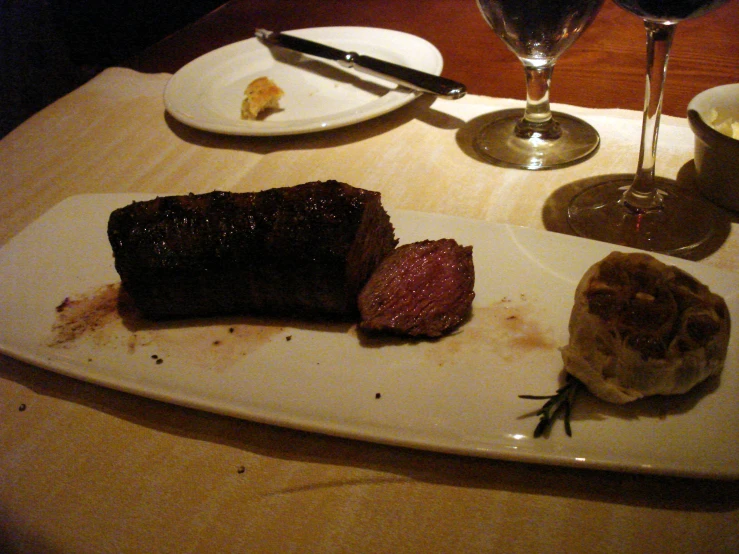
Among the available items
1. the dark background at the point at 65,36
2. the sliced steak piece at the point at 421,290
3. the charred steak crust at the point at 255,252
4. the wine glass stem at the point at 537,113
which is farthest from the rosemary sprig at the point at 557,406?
the dark background at the point at 65,36

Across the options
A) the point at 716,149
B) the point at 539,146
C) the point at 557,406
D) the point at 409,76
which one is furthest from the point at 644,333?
the point at 409,76

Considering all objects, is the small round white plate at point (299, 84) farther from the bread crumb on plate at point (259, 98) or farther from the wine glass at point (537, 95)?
the wine glass at point (537, 95)

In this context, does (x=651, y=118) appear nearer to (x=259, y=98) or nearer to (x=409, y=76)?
(x=409, y=76)

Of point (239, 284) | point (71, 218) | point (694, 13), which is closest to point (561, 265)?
point (694, 13)

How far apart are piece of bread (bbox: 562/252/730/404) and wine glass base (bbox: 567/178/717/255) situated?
44 centimetres

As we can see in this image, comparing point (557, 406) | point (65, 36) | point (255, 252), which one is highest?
point (255, 252)

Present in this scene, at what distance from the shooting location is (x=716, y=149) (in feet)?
5.11

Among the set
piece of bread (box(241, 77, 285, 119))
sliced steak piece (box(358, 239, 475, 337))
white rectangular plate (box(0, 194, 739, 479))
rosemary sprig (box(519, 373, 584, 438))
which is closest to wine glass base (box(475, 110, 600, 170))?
white rectangular plate (box(0, 194, 739, 479))

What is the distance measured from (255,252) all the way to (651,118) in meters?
1.17

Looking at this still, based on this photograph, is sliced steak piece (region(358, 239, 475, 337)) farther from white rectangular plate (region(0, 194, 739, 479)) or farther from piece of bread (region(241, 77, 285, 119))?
piece of bread (region(241, 77, 285, 119))

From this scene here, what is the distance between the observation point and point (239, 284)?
1464 millimetres

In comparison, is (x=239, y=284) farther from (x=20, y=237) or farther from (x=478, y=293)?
(x=20, y=237)

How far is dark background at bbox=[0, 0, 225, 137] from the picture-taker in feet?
18.5

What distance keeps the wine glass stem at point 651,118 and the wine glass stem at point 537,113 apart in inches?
19.2
